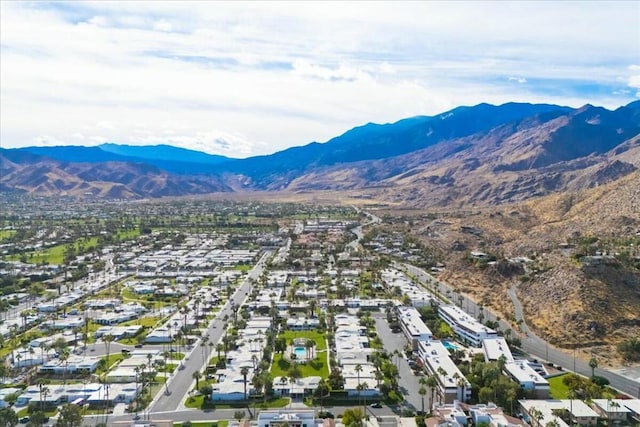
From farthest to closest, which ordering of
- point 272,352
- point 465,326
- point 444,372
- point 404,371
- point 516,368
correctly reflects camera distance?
point 465,326, point 272,352, point 404,371, point 516,368, point 444,372

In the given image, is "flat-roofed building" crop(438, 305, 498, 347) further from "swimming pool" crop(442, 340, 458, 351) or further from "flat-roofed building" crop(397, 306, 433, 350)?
"flat-roofed building" crop(397, 306, 433, 350)

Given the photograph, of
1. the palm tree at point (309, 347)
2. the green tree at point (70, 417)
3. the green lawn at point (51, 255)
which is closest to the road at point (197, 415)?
the green tree at point (70, 417)

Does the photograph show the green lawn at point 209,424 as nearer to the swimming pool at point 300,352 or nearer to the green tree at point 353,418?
the green tree at point 353,418

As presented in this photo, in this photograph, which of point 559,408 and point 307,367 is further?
point 307,367

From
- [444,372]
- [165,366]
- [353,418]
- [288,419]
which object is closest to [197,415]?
[288,419]

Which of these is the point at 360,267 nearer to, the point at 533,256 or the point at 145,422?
the point at 533,256

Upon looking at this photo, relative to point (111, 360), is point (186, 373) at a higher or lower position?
higher

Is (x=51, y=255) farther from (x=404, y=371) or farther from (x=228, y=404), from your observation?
(x=404, y=371)
